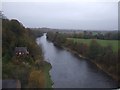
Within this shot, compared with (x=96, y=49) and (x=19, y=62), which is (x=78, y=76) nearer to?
(x=96, y=49)

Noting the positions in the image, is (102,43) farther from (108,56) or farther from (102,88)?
(102,88)

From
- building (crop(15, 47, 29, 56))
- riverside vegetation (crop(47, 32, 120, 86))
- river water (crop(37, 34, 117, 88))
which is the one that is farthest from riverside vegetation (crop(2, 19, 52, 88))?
riverside vegetation (crop(47, 32, 120, 86))

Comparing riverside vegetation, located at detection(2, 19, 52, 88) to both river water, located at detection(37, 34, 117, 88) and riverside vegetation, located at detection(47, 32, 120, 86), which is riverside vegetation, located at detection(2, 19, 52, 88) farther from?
riverside vegetation, located at detection(47, 32, 120, 86)

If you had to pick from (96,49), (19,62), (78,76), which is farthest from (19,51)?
(96,49)

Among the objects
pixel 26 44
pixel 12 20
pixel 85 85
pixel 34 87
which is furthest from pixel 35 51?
pixel 34 87

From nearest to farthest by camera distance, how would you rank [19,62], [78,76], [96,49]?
1. [19,62]
2. [78,76]
3. [96,49]
